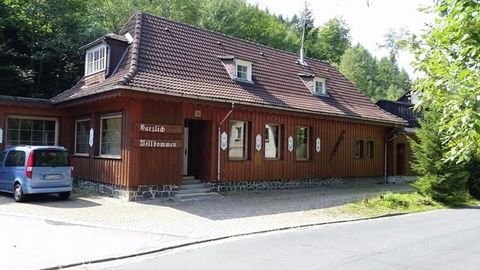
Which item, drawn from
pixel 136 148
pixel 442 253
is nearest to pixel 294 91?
pixel 136 148

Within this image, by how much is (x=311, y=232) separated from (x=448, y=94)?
22.4ft

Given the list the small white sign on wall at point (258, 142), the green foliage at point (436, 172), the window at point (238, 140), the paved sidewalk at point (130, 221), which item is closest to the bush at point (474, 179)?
the green foliage at point (436, 172)

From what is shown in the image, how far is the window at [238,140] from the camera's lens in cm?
1844

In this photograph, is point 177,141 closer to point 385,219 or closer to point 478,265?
point 385,219

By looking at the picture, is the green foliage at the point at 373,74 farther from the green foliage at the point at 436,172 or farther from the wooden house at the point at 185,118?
the green foliage at the point at 436,172

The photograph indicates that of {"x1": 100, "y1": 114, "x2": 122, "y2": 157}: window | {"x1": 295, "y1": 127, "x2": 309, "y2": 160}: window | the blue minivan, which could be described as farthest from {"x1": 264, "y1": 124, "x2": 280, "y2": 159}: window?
the blue minivan

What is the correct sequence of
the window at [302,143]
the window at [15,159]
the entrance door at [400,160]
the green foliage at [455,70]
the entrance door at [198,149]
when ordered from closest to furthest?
the green foliage at [455,70] → the window at [15,159] → the entrance door at [198,149] → the window at [302,143] → the entrance door at [400,160]

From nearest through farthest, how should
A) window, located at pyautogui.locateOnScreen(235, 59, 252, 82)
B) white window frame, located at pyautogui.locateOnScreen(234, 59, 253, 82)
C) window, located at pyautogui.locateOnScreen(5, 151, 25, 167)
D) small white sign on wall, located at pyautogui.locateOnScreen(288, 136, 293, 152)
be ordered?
window, located at pyautogui.locateOnScreen(5, 151, 25, 167)
white window frame, located at pyautogui.locateOnScreen(234, 59, 253, 82)
window, located at pyautogui.locateOnScreen(235, 59, 252, 82)
small white sign on wall, located at pyautogui.locateOnScreen(288, 136, 293, 152)

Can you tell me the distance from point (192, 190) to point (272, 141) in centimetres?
482

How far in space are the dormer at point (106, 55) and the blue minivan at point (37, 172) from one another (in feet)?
12.6

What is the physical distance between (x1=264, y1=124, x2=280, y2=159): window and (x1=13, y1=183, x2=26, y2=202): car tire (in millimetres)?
9472

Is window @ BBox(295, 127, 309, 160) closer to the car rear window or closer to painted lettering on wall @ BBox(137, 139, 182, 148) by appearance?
painted lettering on wall @ BBox(137, 139, 182, 148)

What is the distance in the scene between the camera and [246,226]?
450 inches

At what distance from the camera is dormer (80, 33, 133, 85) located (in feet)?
56.7
